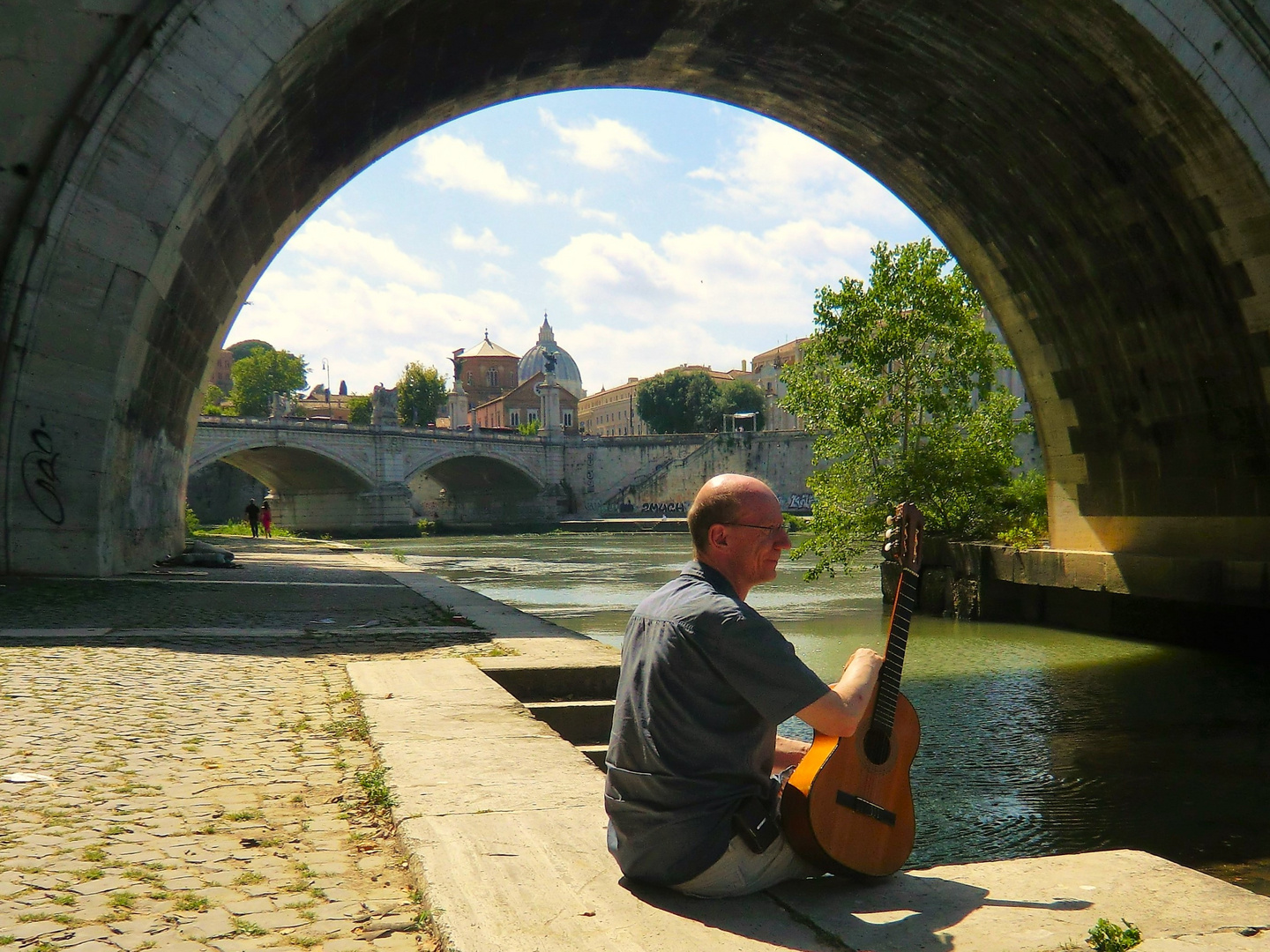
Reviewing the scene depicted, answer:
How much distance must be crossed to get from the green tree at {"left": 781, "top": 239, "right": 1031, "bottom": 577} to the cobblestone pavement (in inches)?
476

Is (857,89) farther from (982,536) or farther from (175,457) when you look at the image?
(175,457)

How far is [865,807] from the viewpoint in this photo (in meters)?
2.73

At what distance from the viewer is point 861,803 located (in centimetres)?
273

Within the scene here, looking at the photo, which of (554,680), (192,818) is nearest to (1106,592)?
(554,680)

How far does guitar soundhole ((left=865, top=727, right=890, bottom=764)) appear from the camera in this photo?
9.32 feet

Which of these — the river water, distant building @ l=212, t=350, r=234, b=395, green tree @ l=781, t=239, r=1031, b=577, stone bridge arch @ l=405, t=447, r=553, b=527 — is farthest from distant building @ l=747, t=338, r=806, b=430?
the river water

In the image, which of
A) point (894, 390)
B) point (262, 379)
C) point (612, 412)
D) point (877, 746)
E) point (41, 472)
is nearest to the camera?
point (877, 746)

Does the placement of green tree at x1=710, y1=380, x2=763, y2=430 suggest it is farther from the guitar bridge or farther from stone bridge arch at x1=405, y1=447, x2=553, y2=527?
the guitar bridge

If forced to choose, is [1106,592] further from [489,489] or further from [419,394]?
[419,394]

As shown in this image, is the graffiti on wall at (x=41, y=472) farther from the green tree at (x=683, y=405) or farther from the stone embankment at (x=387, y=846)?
the green tree at (x=683, y=405)

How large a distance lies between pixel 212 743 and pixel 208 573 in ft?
34.2

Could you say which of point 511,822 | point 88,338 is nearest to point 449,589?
point 88,338

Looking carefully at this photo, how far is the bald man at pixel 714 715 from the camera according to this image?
2.54 metres

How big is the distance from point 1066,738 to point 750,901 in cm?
575
